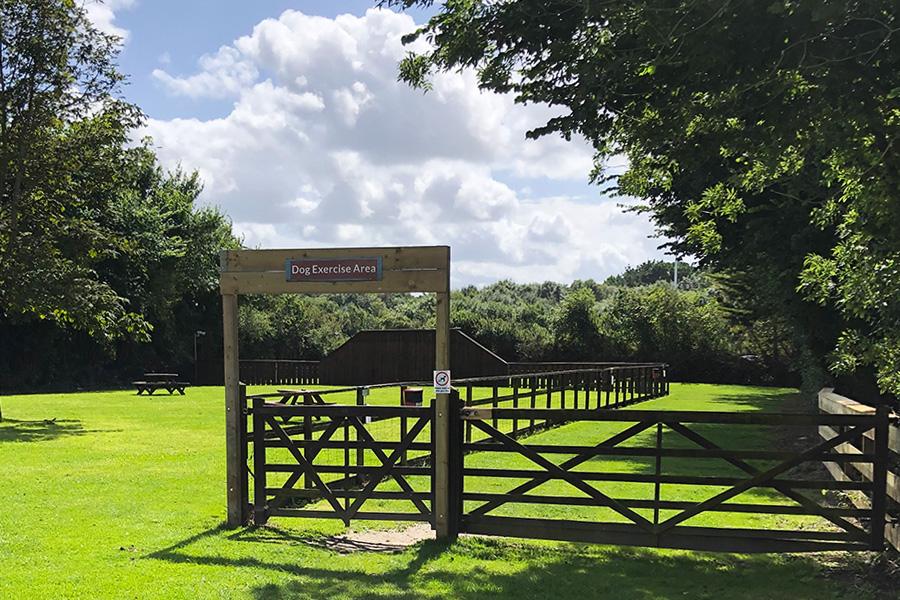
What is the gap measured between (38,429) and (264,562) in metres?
12.0

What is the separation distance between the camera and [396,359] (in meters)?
35.0

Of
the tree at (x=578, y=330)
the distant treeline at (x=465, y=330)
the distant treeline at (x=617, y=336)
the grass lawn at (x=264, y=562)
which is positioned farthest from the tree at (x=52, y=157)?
the tree at (x=578, y=330)

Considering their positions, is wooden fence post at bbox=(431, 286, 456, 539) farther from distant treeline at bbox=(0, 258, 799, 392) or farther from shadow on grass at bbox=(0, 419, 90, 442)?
distant treeline at bbox=(0, 258, 799, 392)

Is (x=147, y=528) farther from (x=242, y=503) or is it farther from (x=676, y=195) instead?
(x=676, y=195)

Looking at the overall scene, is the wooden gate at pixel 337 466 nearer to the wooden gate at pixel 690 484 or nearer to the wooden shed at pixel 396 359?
the wooden gate at pixel 690 484

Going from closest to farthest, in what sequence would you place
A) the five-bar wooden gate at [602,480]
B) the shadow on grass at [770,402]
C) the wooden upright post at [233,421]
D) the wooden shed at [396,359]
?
the five-bar wooden gate at [602,480] < the wooden upright post at [233,421] < the shadow on grass at [770,402] < the wooden shed at [396,359]

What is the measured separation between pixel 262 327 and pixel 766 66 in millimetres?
38362

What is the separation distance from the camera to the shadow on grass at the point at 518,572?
564 cm

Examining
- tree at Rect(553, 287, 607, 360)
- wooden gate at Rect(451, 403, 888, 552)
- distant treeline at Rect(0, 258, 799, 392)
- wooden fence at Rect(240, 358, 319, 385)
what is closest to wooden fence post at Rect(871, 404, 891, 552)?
wooden gate at Rect(451, 403, 888, 552)

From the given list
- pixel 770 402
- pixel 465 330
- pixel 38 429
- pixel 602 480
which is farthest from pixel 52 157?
pixel 465 330

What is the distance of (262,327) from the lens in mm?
41719

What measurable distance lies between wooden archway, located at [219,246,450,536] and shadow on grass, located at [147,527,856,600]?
0.77 meters

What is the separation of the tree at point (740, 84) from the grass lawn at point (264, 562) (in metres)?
2.39

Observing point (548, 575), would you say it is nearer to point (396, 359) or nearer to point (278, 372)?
point (396, 359)
